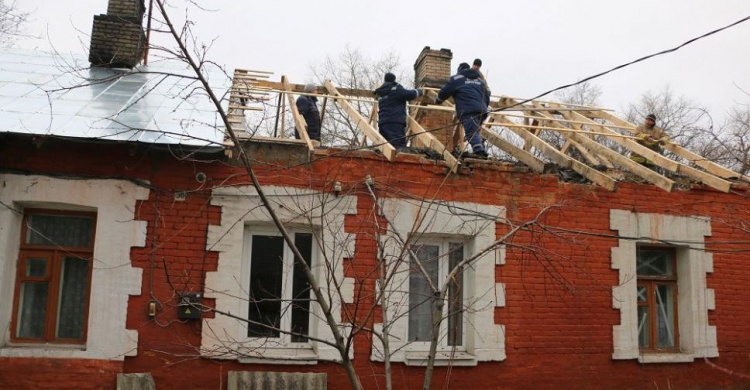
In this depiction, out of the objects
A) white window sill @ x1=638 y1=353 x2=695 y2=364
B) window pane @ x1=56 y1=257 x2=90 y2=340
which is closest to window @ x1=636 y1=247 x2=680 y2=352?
white window sill @ x1=638 y1=353 x2=695 y2=364

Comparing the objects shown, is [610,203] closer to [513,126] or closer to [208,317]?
[513,126]

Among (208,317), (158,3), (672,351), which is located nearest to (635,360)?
(672,351)

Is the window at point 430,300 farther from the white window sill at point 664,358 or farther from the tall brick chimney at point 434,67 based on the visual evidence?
the tall brick chimney at point 434,67

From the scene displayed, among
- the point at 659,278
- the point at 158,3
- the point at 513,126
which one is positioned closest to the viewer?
the point at 158,3

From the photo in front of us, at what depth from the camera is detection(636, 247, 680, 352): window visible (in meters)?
→ 9.12

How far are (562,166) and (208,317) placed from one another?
489 cm

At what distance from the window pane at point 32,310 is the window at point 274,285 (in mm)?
2162

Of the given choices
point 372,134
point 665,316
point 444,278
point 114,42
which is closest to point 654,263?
point 665,316

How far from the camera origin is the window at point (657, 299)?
9125mm

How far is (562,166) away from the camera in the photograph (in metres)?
9.13

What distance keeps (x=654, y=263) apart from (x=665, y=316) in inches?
28.2

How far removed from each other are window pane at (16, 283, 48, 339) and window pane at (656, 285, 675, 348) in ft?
24.7

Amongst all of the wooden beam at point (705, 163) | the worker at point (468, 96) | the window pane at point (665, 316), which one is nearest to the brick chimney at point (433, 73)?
the worker at point (468, 96)

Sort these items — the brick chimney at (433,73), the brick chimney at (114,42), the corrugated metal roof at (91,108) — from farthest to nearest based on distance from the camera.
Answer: the brick chimney at (433,73)
the brick chimney at (114,42)
the corrugated metal roof at (91,108)
